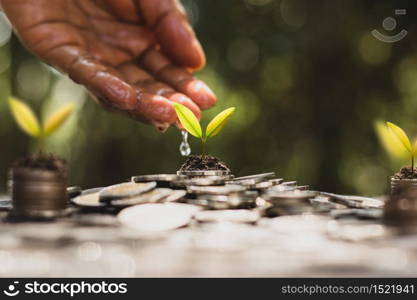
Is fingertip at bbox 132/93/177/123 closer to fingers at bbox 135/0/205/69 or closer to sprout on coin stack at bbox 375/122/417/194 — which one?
fingers at bbox 135/0/205/69

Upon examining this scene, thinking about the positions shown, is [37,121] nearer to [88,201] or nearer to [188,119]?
[88,201]

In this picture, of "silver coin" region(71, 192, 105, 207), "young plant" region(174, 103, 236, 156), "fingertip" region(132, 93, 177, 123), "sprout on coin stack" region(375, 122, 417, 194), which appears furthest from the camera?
"fingertip" region(132, 93, 177, 123)

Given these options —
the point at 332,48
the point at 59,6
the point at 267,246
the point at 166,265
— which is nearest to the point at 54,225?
the point at 166,265

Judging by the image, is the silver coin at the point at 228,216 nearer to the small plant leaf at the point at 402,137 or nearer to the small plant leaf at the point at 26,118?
the small plant leaf at the point at 26,118

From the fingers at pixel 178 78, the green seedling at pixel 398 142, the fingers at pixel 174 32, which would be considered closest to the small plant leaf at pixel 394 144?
the green seedling at pixel 398 142

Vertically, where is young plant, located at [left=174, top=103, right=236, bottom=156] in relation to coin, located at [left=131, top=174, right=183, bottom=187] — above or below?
above

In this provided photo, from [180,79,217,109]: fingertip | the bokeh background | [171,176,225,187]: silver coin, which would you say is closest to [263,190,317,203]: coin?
[171,176,225,187]: silver coin
